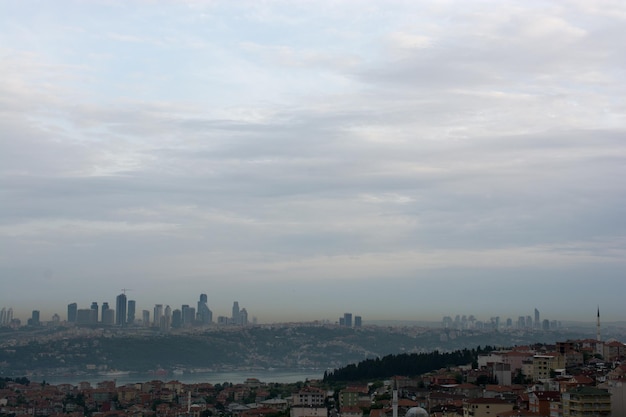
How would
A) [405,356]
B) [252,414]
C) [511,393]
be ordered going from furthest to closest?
[405,356] < [252,414] < [511,393]

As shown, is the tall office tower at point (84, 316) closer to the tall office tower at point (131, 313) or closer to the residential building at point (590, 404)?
the tall office tower at point (131, 313)

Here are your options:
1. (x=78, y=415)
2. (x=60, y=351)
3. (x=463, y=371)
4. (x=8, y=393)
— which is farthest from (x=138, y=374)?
(x=463, y=371)

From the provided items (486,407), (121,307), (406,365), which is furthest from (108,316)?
(486,407)

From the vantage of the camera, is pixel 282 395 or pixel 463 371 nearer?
pixel 463 371

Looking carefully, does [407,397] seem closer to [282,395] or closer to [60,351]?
[282,395]

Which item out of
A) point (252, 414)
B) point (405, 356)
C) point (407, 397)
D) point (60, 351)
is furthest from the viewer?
point (60, 351)

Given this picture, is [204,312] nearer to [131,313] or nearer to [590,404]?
[131,313]

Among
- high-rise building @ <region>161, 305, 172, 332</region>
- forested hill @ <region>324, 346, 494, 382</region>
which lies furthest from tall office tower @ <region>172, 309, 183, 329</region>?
forested hill @ <region>324, 346, 494, 382</region>
